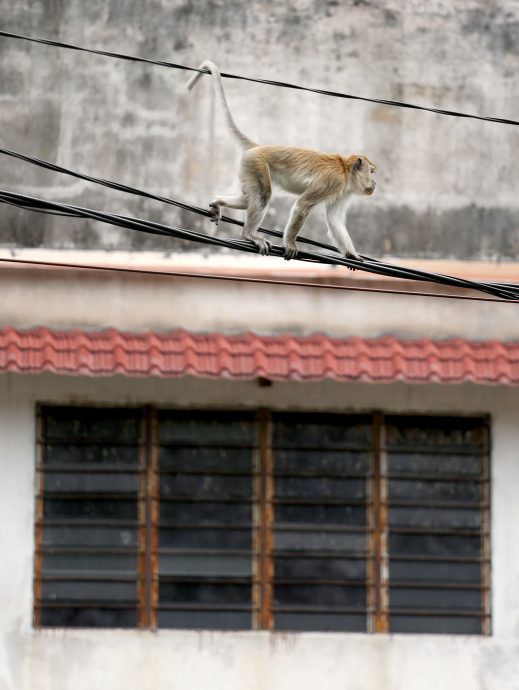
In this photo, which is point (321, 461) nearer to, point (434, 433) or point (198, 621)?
point (434, 433)

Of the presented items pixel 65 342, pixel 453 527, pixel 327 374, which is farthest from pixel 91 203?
pixel 453 527

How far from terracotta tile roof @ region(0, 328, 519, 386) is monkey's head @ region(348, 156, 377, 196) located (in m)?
2.41

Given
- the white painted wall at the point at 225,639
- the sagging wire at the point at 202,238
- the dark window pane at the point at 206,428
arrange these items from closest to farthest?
the sagging wire at the point at 202,238
the white painted wall at the point at 225,639
the dark window pane at the point at 206,428

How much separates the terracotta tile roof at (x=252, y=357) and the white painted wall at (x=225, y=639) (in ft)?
1.52

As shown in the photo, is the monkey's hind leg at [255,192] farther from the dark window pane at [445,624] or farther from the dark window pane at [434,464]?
the dark window pane at [445,624]

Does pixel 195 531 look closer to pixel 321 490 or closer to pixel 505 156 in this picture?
pixel 321 490

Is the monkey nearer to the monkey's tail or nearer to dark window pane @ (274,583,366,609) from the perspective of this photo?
the monkey's tail

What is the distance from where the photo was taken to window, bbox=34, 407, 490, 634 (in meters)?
15.0

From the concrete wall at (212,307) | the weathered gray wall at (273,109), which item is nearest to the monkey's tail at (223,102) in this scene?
the concrete wall at (212,307)

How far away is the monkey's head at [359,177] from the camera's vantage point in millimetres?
12367

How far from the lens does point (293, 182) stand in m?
12.1

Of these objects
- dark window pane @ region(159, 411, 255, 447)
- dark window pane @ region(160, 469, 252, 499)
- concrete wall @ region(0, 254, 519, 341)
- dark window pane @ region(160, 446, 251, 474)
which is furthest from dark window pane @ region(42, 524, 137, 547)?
concrete wall @ region(0, 254, 519, 341)

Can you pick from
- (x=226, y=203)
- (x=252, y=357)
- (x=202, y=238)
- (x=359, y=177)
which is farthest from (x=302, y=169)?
(x=252, y=357)

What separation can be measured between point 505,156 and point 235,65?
7.41 ft
